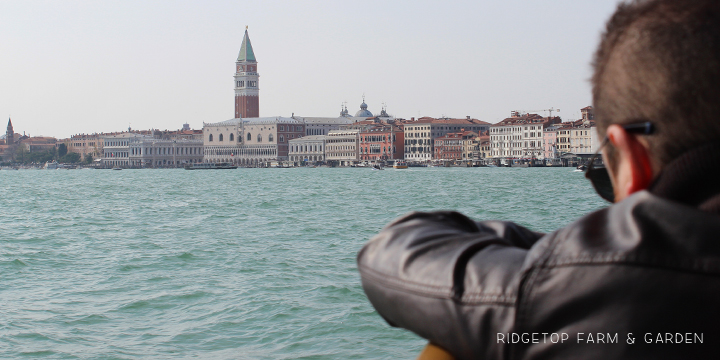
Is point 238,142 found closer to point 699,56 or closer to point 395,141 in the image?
point 395,141

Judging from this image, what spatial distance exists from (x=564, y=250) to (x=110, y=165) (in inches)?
3667

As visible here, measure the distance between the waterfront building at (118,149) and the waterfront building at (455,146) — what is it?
35.3 metres

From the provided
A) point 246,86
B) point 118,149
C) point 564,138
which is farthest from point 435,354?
point 118,149

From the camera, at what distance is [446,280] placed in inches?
20.8

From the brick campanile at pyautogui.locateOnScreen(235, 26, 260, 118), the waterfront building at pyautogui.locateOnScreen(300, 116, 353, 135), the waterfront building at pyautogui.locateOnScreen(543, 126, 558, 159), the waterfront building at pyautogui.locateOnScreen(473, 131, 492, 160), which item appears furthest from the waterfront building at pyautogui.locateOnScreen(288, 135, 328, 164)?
the waterfront building at pyautogui.locateOnScreen(543, 126, 558, 159)

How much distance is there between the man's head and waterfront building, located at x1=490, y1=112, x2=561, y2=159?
204ft

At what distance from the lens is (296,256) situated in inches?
408

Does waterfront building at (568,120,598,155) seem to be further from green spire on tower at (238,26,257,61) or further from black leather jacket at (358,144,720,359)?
black leather jacket at (358,144,720,359)

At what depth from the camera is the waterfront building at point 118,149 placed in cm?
8719

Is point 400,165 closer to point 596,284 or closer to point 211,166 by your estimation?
point 211,166

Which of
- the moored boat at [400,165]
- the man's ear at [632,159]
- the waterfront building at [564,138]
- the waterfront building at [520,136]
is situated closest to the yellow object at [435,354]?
the man's ear at [632,159]

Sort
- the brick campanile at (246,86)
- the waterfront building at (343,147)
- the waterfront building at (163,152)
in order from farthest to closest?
1. the waterfront building at (163,152)
2. the brick campanile at (246,86)
3. the waterfront building at (343,147)

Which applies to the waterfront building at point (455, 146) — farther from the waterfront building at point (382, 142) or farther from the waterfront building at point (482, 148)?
the waterfront building at point (382, 142)

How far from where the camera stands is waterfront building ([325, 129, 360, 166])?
74000 millimetres
